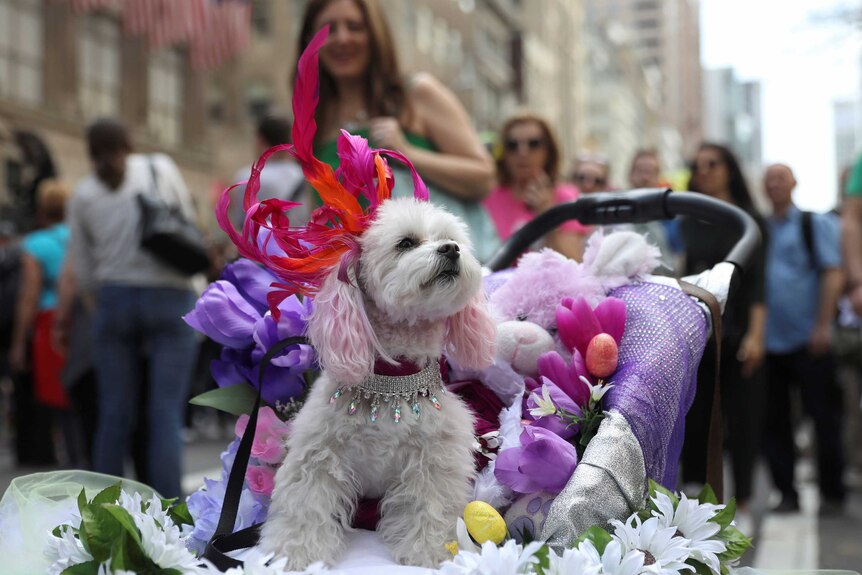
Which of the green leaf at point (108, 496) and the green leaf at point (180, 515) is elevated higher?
the green leaf at point (108, 496)

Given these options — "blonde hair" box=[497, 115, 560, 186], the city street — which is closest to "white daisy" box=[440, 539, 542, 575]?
the city street

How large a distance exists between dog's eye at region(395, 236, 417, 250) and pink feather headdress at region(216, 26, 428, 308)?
0.27 ft

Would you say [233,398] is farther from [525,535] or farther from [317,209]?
[525,535]

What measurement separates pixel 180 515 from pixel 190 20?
19356 mm

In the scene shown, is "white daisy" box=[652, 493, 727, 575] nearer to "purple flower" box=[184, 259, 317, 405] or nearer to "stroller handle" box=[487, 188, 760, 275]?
"purple flower" box=[184, 259, 317, 405]

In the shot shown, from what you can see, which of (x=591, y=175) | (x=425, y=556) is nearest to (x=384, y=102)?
(x=425, y=556)

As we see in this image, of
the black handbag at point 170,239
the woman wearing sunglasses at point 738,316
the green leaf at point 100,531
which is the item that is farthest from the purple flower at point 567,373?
Answer: the woman wearing sunglasses at point 738,316

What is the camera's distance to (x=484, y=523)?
163cm

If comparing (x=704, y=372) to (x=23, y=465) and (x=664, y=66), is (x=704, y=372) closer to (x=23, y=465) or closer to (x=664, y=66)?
(x=23, y=465)

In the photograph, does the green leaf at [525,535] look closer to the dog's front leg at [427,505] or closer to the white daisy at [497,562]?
the dog's front leg at [427,505]

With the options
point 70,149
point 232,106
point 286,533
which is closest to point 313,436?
point 286,533

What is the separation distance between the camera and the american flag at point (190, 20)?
19453mm

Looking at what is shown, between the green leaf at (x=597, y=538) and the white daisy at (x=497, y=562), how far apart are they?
149 mm

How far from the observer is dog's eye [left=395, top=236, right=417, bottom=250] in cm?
168
